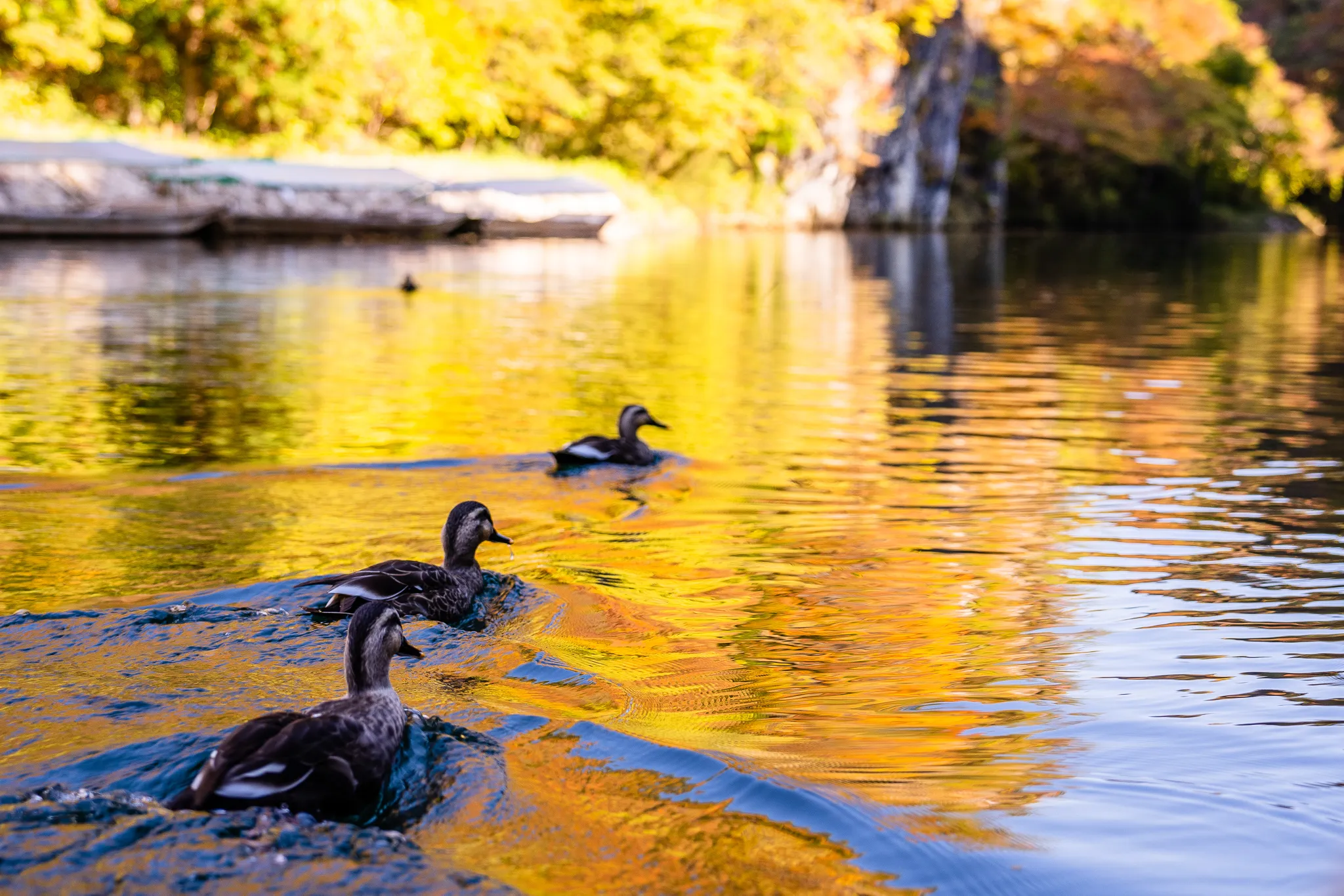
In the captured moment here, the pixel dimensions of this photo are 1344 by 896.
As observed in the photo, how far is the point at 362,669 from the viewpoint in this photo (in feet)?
14.7

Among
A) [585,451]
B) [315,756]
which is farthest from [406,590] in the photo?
[585,451]

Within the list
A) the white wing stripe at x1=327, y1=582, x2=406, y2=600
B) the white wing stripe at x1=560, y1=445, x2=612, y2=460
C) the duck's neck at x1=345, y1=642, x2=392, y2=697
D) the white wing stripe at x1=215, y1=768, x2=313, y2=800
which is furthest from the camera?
the white wing stripe at x1=560, y1=445, x2=612, y2=460

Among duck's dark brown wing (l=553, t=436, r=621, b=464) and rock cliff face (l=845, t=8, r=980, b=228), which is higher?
rock cliff face (l=845, t=8, r=980, b=228)

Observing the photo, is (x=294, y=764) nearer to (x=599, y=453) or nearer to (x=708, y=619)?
(x=708, y=619)

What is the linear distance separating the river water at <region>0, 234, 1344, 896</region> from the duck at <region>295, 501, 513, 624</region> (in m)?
0.13

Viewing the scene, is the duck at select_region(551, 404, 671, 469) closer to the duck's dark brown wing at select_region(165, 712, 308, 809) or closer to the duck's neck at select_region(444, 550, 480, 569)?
the duck's neck at select_region(444, 550, 480, 569)

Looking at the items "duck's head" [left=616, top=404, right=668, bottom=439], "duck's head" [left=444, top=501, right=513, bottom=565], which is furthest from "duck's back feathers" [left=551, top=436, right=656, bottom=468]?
"duck's head" [left=444, top=501, right=513, bottom=565]

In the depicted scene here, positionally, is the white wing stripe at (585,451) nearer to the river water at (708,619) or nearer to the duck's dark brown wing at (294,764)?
the river water at (708,619)

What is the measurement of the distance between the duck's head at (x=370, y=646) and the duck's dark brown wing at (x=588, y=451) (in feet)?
14.8

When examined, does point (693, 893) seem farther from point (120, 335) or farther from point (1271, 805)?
point (120, 335)

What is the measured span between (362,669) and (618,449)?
4.96 meters

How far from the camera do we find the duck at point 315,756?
3.81 meters

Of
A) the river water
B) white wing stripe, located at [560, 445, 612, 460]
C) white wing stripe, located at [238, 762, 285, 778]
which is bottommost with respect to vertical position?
the river water

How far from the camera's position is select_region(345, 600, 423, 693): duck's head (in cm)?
446
